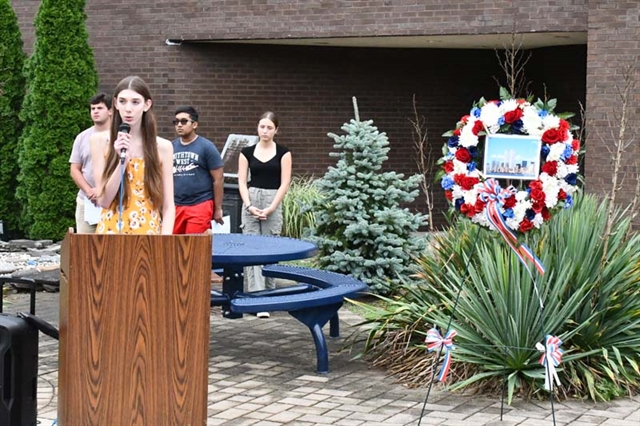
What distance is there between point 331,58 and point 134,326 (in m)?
13.3

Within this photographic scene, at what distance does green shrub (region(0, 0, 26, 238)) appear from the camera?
622 inches

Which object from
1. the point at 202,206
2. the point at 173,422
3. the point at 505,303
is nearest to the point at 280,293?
the point at 202,206

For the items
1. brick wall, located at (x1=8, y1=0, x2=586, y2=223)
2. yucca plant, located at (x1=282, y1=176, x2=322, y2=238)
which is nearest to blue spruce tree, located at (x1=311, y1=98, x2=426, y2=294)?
yucca plant, located at (x1=282, y1=176, x2=322, y2=238)

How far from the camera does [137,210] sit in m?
6.26

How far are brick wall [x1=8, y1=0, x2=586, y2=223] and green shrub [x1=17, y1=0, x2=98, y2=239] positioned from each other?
169cm

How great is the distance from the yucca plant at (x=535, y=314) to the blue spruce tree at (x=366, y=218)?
2.39 metres

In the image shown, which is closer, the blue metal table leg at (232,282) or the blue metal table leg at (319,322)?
the blue metal table leg at (319,322)

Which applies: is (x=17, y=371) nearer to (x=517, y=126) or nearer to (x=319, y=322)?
(x=319, y=322)

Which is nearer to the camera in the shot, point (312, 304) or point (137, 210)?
point (137, 210)

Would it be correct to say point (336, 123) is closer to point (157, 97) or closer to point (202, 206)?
point (157, 97)

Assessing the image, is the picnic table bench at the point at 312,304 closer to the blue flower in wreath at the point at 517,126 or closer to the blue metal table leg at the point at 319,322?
the blue metal table leg at the point at 319,322

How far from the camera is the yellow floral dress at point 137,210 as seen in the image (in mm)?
6203

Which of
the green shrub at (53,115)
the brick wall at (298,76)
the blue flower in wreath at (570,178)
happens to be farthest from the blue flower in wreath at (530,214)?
the brick wall at (298,76)

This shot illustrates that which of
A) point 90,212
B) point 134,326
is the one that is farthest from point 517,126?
point 90,212
